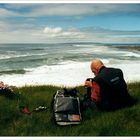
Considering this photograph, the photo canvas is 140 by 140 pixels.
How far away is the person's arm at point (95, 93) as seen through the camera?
308 inches

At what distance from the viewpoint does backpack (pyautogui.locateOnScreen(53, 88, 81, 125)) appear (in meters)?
7.53

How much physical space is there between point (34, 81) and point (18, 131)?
2846mm

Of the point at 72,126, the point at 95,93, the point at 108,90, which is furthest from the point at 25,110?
the point at 108,90

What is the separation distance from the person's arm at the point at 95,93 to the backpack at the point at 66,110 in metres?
0.30

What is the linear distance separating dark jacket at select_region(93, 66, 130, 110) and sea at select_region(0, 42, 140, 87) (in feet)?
5.60

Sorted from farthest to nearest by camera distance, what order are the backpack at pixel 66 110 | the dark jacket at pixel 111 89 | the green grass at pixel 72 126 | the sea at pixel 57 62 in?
the sea at pixel 57 62, the dark jacket at pixel 111 89, the backpack at pixel 66 110, the green grass at pixel 72 126

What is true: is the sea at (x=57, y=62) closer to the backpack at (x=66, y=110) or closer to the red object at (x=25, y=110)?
the red object at (x=25, y=110)

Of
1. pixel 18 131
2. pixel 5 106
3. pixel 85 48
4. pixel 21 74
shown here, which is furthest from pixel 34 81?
pixel 18 131

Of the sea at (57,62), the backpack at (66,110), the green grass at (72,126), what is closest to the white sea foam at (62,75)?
the sea at (57,62)

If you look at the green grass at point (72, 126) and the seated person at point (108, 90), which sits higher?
the seated person at point (108, 90)

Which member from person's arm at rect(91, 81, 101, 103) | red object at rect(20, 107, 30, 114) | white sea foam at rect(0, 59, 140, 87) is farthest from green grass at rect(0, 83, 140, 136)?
white sea foam at rect(0, 59, 140, 87)

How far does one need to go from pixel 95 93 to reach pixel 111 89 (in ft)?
1.01

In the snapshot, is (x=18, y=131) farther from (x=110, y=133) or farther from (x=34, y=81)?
(x=34, y=81)

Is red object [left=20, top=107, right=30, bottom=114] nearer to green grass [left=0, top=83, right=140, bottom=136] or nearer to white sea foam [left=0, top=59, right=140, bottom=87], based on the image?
green grass [left=0, top=83, right=140, bottom=136]
